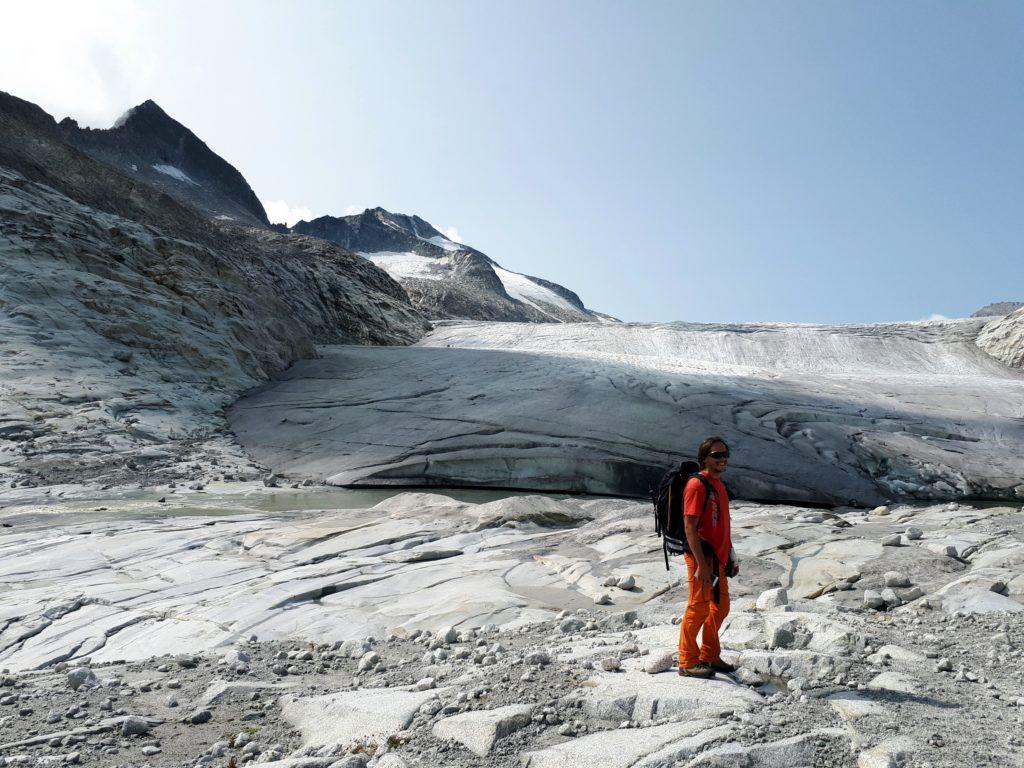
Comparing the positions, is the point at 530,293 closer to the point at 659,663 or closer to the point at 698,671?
the point at 659,663

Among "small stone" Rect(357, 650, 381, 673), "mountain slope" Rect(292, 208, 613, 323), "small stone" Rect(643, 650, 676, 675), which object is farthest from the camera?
"mountain slope" Rect(292, 208, 613, 323)

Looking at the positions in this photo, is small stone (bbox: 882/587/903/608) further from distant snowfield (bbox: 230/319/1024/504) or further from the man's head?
distant snowfield (bbox: 230/319/1024/504)

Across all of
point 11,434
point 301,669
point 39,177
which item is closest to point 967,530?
point 301,669

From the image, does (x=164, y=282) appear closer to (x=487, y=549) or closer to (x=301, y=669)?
(x=487, y=549)

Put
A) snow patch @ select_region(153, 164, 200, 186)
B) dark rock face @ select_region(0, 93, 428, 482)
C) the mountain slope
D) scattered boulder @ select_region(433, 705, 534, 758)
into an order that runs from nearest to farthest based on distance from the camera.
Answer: scattered boulder @ select_region(433, 705, 534, 758) → dark rock face @ select_region(0, 93, 428, 482) → the mountain slope → snow patch @ select_region(153, 164, 200, 186)

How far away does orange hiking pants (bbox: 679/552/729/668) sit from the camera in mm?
3912

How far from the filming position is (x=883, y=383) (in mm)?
19594

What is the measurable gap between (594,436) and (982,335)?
20.1m

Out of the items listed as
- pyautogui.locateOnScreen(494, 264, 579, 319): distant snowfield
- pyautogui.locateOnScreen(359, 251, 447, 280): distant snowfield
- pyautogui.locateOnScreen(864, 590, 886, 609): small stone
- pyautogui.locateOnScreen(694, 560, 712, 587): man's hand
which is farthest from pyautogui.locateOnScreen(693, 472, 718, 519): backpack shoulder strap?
pyautogui.locateOnScreen(494, 264, 579, 319): distant snowfield

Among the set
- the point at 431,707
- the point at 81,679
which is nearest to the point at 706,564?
the point at 431,707

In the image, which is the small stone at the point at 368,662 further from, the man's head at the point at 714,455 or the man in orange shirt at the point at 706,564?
the man's head at the point at 714,455

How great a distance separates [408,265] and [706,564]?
75357 millimetres

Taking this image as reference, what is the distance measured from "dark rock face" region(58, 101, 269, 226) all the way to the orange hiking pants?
58.9 metres

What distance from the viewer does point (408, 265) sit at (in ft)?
252
